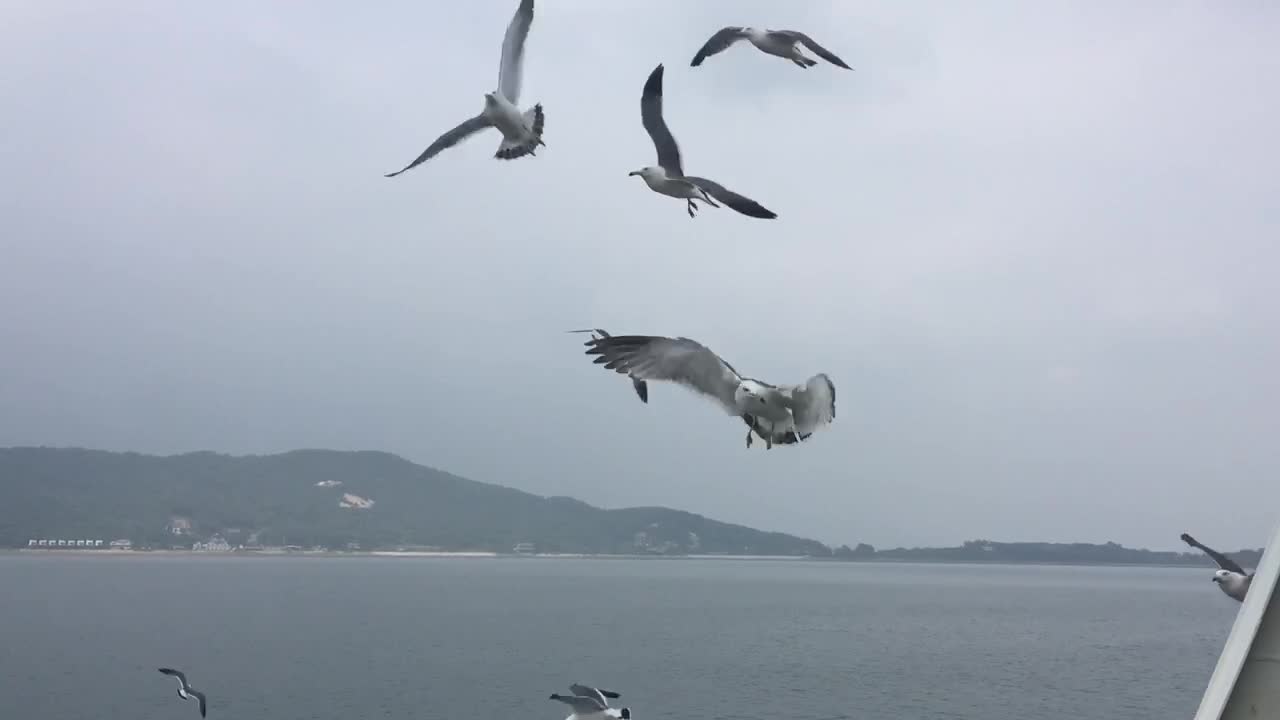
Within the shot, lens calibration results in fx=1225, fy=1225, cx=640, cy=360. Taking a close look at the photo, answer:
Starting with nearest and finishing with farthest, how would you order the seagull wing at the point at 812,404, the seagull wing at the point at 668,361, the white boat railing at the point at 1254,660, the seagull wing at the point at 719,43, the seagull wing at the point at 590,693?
the white boat railing at the point at 1254,660 < the seagull wing at the point at 812,404 < the seagull wing at the point at 668,361 < the seagull wing at the point at 719,43 < the seagull wing at the point at 590,693

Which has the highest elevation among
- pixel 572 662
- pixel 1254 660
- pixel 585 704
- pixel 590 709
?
pixel 1254 660

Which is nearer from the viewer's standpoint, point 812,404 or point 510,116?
point 812,404

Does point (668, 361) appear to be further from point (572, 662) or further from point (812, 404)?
point (572, 662)

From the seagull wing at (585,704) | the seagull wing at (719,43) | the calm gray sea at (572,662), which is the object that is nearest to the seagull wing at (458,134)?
the seagull wing at (719,43)

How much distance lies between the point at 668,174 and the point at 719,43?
99 cm

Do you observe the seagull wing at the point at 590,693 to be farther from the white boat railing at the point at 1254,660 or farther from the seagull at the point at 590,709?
the white boat railing at the point at 1254,660

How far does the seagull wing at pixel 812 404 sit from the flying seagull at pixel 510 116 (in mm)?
3884

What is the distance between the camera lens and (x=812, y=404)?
19.9 ft

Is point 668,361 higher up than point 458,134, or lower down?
lower down

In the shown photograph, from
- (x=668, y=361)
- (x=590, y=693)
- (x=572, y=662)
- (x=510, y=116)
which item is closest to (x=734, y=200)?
(x=668, y=361)

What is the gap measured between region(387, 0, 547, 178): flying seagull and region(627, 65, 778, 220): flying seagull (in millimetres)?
1299

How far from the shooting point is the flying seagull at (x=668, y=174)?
6750 millimetres

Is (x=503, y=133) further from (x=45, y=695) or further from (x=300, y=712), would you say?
(x=45, y=695)

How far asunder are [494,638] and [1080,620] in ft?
310
